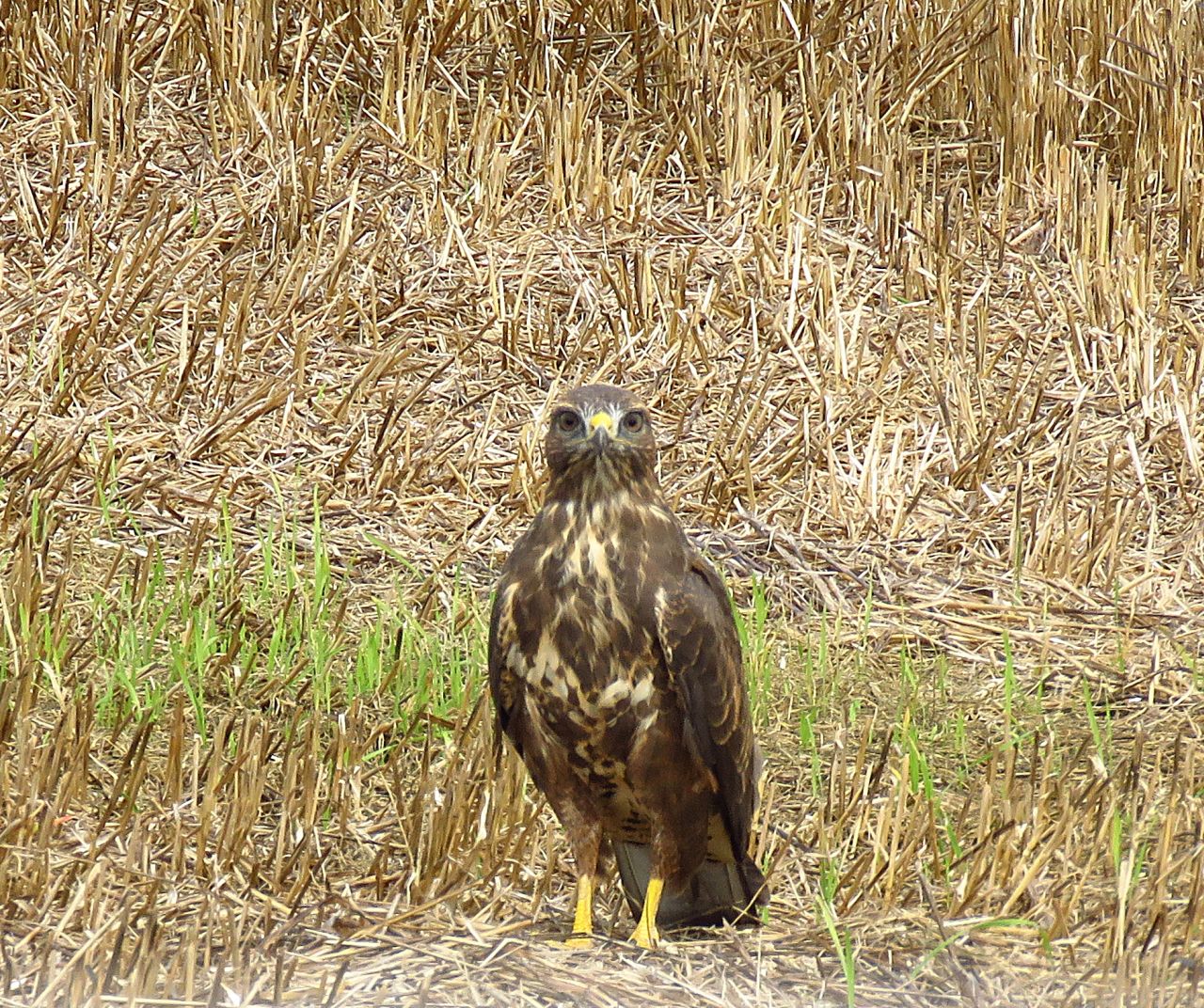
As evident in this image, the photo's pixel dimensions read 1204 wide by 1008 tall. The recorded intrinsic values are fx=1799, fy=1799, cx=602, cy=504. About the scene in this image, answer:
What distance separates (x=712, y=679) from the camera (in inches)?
155

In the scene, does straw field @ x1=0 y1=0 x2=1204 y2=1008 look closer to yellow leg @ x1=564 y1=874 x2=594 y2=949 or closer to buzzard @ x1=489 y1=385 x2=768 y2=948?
yellow leg @ x1=564 y1=874 x2=594 y2=949

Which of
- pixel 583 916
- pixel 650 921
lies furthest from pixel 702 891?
pixel 583 916

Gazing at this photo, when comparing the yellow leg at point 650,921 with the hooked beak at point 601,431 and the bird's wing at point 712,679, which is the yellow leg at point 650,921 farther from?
the hooked beak at point 601,431

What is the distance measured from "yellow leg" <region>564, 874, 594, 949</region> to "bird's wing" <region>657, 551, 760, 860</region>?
0.36 metres

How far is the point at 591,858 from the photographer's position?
412 cm

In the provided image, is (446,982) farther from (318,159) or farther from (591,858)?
(318,159)

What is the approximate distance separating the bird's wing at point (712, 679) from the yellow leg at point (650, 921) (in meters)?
0.21

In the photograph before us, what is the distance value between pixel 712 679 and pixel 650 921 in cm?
58

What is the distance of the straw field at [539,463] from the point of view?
4027 mm

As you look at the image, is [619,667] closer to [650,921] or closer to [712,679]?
[712,679]

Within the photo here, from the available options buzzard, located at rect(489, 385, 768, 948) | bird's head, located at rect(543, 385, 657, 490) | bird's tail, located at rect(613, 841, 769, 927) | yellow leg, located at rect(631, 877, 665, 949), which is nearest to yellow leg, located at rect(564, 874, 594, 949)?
buzzard, located at rect(489, 385, 768, 948)

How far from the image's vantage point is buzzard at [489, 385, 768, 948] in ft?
12.8

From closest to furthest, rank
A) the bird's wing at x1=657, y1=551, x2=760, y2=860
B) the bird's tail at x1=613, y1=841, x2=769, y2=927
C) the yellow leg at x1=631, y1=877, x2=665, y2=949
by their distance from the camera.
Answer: the bird's wing at x1=657, y1=551, x2=760, y2=860 → the yellow leg at x1=631, y1=877, x2=665, y2=949 → the bird's tail at x1=613, y1=841, x2=769, y2=927

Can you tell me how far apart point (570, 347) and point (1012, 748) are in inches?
139
